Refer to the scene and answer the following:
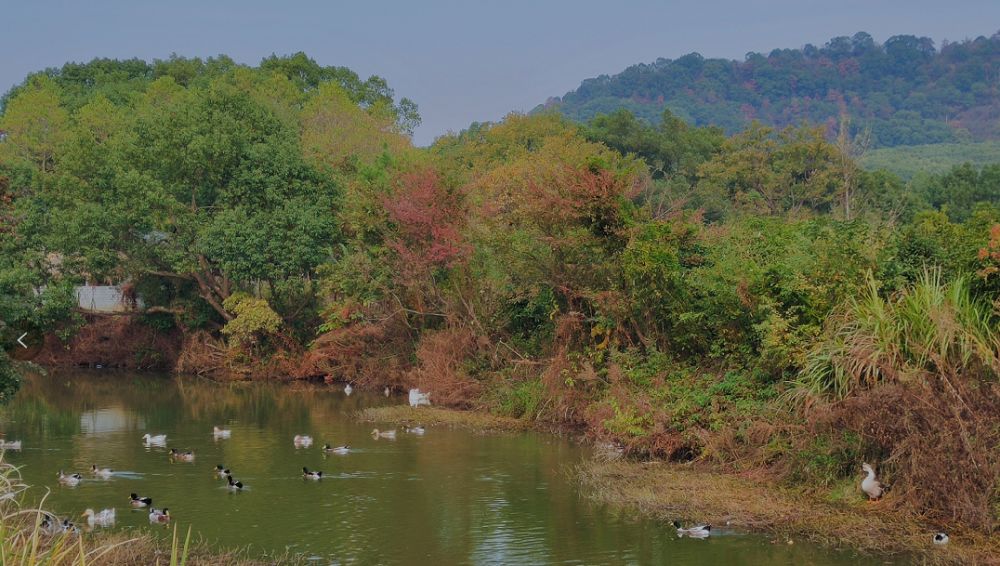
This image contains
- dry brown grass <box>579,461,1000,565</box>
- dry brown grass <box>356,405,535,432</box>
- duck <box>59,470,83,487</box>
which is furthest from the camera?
dry brown grass <box>356,405,535,432</box>

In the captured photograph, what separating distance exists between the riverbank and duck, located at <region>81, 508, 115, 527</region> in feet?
21.3

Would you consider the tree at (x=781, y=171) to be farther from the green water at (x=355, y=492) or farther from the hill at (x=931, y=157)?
the hill at (x=931, y=157)

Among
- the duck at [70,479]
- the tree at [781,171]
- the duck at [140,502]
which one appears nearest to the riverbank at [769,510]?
the duck at [140,502]

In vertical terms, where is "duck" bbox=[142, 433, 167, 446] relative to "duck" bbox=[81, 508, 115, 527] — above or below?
above

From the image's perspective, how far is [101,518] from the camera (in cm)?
1411

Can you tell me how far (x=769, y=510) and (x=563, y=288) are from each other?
8787 mm

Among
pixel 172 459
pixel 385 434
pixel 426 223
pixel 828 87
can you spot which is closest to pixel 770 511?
pixel 385 434

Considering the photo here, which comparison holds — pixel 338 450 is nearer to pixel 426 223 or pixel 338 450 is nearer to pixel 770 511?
pixel 426 223

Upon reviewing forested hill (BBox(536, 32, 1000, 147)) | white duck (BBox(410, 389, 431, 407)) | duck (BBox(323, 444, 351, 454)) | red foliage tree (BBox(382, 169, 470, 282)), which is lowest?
duck (BBox(323, 444, 351, 454))

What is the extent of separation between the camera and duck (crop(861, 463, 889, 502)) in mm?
13328

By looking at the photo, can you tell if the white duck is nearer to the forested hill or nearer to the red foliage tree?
the red foliage tree

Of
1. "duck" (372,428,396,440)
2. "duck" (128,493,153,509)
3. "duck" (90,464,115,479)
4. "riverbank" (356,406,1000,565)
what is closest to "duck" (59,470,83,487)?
"duck" (90,464,115,479)

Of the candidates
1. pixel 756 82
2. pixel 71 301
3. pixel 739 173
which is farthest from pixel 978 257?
pixel 756 82

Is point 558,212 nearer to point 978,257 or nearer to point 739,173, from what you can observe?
point 978,257
